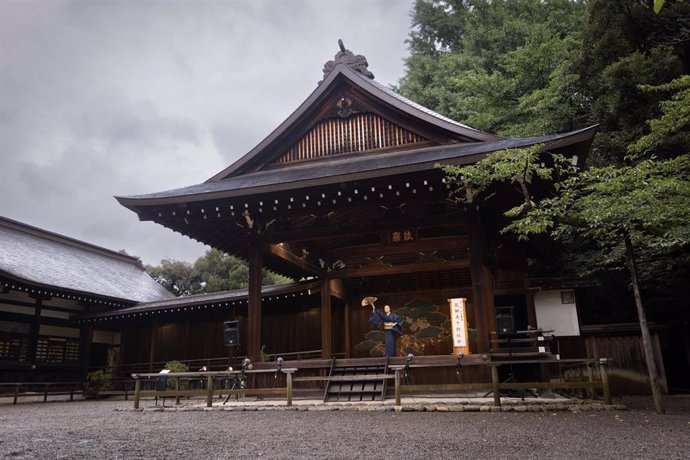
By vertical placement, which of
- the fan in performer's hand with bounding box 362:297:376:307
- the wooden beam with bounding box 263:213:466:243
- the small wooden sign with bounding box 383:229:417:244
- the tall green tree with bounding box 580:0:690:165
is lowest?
the fan in performer's hand with bounding box 362:297:376:307

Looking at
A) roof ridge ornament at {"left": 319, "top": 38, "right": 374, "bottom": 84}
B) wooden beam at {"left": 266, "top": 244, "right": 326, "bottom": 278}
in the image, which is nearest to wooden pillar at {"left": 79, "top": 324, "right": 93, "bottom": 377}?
wooden beam at {"left": 266, "top": 244, "right": 326, "bottom": 278}

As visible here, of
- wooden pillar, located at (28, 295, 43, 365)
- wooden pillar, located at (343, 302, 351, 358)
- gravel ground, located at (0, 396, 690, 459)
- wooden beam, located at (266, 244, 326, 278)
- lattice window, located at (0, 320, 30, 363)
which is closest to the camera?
gravel ground, located at (0, 396, 690, 459)

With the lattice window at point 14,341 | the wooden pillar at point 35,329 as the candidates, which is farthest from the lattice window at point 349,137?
the lattice window at point 14,341

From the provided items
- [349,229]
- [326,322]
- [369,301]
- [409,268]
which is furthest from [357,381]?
[369,301]

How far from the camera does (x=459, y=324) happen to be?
13.6 metres

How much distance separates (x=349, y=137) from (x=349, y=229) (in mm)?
2992

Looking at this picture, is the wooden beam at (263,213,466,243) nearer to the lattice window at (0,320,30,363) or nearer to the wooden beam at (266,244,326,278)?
the wooden beam at (266,244,326,278)

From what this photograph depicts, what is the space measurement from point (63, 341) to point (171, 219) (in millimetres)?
10103

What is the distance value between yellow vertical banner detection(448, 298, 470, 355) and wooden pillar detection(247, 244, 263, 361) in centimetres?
582

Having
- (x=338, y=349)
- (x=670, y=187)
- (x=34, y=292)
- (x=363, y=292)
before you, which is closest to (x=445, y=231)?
(x=363, y=292)

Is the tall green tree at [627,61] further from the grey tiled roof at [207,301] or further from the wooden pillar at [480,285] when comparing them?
the grey tiled roof at [207,301]

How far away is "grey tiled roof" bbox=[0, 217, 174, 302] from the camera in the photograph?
55.3 feet

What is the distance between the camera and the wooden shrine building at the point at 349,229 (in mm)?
9477

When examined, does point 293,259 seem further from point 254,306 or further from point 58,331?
point 58,331
